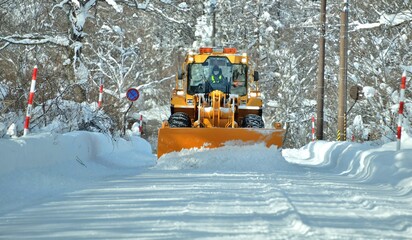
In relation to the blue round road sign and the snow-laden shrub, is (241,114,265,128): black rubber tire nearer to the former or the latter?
the snow-laden shrub

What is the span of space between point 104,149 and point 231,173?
335 cm

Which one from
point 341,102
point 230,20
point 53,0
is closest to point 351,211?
point 341,102

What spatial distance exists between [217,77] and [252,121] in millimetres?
1763

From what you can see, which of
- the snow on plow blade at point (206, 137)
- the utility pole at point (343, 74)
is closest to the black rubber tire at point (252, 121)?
the snow on plow blade at point (206, 137)

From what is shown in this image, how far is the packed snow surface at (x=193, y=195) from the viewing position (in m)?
4.77

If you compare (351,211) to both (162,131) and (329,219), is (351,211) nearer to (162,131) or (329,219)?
(329,219)

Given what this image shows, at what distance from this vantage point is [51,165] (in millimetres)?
8578

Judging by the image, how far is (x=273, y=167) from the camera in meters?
11.4

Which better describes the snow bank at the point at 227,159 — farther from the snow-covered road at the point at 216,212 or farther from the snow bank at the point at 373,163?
the snow-covered road at the point at 216,212

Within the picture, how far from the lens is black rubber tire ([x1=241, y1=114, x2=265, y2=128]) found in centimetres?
1352

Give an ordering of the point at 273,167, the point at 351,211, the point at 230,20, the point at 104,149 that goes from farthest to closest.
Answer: the point at 230,20 → the point at 104,149 → the point at 273,167 → the point at 351,211

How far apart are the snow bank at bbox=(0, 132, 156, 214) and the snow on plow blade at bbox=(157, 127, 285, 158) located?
2.63 feet

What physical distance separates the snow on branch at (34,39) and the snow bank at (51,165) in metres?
7.68

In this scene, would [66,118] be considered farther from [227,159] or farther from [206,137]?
[227,159]
